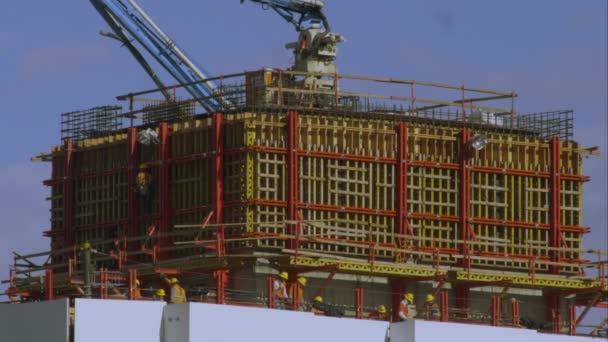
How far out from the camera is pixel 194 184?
113 m

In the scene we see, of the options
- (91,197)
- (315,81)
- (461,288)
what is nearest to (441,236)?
(461,288)

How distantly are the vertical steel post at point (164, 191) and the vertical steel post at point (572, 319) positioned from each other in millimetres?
19868

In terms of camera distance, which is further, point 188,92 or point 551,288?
point 188,92

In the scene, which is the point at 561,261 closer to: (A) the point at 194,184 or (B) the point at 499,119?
(B) the point at 499,119

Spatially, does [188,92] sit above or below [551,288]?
above

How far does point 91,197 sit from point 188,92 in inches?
553

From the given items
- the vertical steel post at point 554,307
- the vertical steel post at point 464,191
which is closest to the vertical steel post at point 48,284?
the vertical steel post at point 464,191

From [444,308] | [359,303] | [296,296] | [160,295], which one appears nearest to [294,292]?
[296,296]

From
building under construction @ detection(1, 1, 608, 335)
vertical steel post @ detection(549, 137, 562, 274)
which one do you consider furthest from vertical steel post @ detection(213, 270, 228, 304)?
vertical steel post @ detection(549, 137, 562, 274)

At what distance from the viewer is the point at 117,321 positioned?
10031 centimetres

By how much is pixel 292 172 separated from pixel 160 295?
9.30 m

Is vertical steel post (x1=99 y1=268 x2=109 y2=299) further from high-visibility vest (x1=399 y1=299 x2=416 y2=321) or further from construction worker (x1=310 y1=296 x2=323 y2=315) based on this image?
high-visibility vest (x1=399 y1=299 x2=416 y2=321)

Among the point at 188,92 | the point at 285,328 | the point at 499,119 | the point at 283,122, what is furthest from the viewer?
the point at 188,92

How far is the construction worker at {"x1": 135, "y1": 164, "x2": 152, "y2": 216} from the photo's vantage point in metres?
114
